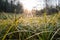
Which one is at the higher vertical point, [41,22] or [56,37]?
[41,22]

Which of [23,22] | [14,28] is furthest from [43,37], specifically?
[23,22]

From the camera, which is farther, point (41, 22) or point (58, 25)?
point (41, 22)

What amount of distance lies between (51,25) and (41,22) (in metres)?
0.18

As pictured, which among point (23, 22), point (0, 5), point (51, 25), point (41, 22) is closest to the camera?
point (51, 25)

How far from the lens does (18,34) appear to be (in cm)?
155

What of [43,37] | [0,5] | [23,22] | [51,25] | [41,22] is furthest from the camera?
[0,5]

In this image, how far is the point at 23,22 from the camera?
1.83 metres

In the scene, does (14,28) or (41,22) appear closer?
(14,28)

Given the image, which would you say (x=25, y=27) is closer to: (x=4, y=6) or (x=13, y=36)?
(x=13, y=36)

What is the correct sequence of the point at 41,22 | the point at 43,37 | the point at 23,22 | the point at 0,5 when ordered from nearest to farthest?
the point at 43,37, the point at 41,22, the point at 23,22, the point at 0,5

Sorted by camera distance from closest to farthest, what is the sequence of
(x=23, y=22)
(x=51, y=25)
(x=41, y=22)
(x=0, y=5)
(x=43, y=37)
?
(x=43, y=37) → (x=51, y=25) → (x=41, y=22) → (x=23, y=22) → (x=0, y=5)

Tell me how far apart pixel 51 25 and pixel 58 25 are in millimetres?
73

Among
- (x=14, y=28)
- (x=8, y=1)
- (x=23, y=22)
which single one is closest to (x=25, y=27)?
(x=14, y=28)

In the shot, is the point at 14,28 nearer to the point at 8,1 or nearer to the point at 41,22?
the point at 41,22
